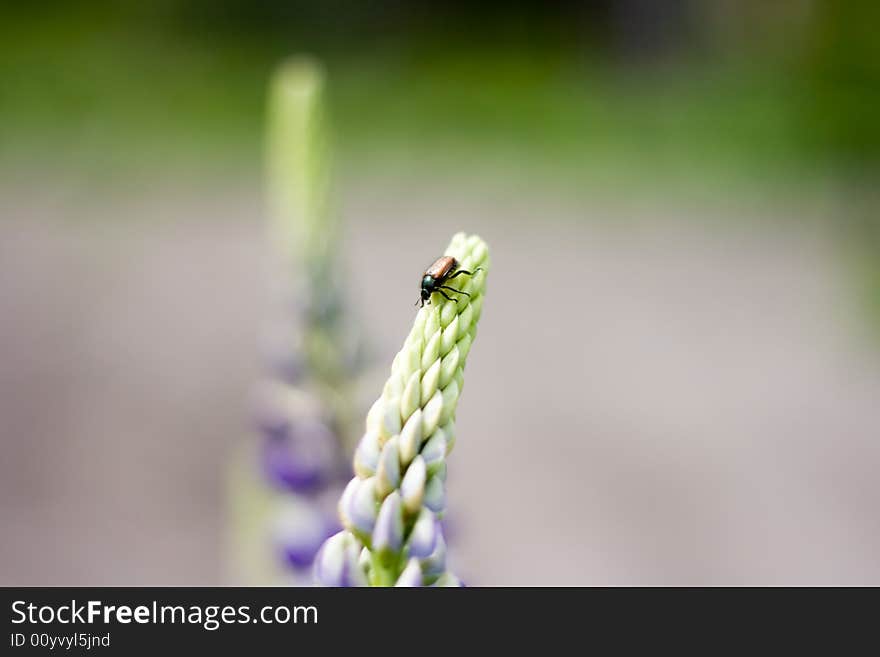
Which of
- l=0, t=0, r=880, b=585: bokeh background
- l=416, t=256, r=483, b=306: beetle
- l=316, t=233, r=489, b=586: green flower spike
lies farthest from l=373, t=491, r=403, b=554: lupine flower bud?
l=0, t=0, r=880, b=585: bokeh background

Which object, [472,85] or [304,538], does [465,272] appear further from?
[472,85]

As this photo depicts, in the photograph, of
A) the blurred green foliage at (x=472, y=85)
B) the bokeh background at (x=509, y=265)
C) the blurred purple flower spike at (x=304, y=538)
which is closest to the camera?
the blurred purple flower spike at (x=304, y=538)

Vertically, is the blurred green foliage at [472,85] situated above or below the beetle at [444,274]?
above

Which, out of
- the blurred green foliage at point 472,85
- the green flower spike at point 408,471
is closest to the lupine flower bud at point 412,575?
the green flower spike at point 408,471

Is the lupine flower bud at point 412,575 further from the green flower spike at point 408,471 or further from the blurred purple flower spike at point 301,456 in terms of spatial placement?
the blurred purple flower spike at point 301,456

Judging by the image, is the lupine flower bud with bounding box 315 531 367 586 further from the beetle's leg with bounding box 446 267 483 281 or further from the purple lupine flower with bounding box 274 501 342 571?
the purple lupine flower with bounding box 274 501 342 571
